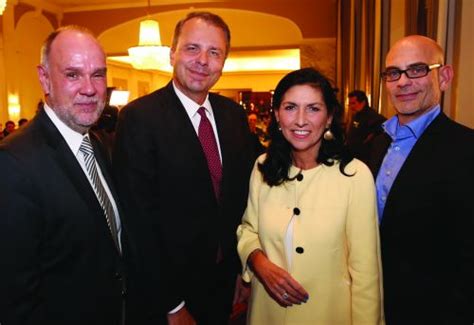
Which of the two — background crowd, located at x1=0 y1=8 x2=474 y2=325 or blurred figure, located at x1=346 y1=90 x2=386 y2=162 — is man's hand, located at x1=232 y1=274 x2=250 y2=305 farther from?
blurred figure, located at x1=346 y1=90 x2=386 y2=162

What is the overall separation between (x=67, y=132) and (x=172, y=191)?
48 cm

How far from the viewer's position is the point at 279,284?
155 centimetres

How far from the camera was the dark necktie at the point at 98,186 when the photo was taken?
149 cm

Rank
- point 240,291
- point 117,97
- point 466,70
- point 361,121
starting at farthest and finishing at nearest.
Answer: point 117,97
point 361,121
point 240,291
point 466,70

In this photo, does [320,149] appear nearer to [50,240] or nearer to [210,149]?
Answer: [210,149]

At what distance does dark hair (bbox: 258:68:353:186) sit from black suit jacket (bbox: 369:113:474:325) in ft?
0.88

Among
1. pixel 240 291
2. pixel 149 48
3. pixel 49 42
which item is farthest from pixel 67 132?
pixel 149 48

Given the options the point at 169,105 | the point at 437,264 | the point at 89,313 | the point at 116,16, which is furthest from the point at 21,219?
the point at 116,16

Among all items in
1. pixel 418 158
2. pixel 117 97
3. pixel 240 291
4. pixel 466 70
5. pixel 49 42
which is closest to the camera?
pixel 49 42

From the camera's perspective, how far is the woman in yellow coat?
1.49m

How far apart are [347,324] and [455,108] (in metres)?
1.26

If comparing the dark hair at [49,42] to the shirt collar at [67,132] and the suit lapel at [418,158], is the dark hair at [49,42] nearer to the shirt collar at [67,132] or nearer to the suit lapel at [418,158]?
the shirt collar at [67,132]

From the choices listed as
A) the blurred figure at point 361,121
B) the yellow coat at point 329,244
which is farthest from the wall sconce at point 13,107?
the yellow coat at point 329,244

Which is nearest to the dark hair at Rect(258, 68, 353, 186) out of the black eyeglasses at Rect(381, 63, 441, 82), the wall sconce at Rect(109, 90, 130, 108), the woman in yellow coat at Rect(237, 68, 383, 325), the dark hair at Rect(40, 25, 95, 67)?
the woman in yellow coat at Rect(237, 68, 383, 325)
